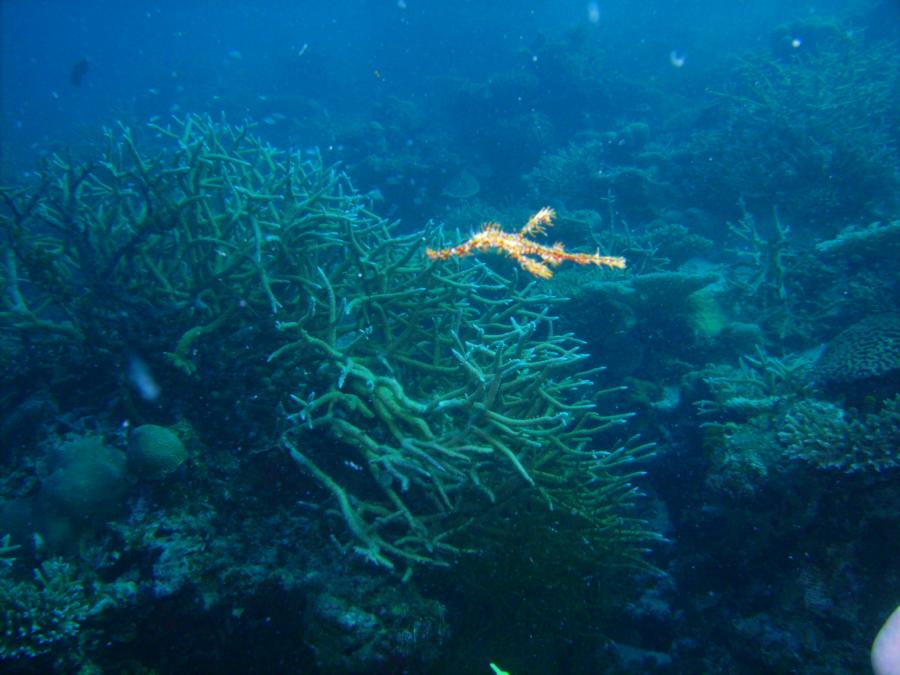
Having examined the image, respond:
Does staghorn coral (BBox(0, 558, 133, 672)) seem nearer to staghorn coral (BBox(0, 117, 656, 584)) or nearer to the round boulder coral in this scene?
the round boulder coral

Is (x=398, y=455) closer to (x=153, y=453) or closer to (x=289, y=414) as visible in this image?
(x=289, y=414)

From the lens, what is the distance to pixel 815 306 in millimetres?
6215

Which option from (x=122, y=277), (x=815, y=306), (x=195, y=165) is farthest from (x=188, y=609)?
(x=815, y=306)

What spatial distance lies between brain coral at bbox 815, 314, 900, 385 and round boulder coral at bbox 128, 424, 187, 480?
5.54 meters

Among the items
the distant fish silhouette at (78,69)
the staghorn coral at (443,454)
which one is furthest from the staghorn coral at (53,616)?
the distant fish silhouette at (78,69)

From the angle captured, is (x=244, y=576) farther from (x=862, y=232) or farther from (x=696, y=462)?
(x=862, y=232)

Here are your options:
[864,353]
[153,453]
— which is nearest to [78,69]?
[153,453]

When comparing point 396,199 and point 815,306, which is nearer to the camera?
point 815,306

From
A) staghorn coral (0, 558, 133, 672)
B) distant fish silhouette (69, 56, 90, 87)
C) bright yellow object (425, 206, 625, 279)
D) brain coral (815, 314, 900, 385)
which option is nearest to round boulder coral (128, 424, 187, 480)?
staghorn coral (0, 558, 133, 672)

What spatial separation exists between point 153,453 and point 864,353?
19.3 feet

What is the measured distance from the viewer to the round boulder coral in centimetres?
290

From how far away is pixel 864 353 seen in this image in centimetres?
421

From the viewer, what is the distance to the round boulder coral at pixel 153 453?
2902mm

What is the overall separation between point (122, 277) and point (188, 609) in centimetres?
260
